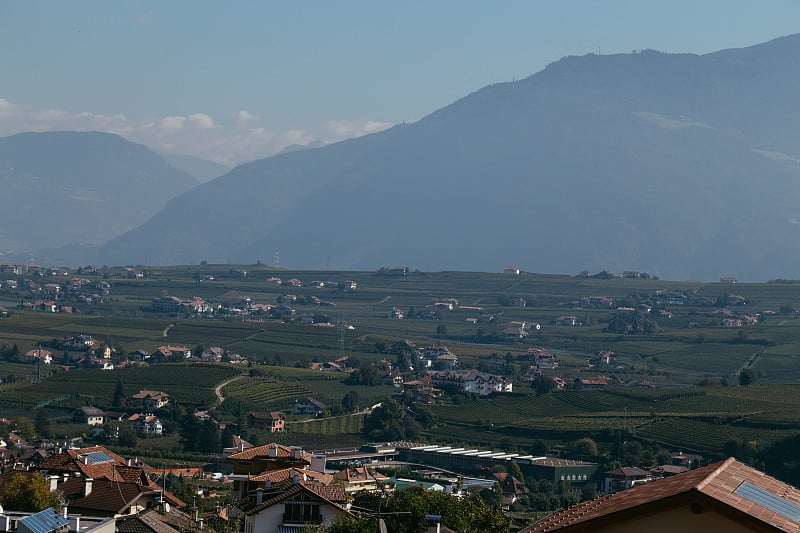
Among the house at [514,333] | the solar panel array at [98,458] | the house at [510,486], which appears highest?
the solar panel array at [98,458]

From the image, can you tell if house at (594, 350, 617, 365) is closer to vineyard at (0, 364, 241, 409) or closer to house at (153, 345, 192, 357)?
house at (153, 345, 192, 357)

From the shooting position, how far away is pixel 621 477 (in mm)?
66375

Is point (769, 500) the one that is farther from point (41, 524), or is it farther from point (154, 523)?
point (154, 523)

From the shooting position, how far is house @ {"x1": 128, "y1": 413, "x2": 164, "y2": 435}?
7900 centimetres

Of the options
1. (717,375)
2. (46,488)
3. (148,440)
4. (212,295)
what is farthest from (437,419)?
(212,295)

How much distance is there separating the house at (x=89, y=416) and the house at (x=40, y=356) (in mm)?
23231

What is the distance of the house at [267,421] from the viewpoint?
80312 mm

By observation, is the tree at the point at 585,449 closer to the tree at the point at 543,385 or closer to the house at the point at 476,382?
the tree at the point at 543,385

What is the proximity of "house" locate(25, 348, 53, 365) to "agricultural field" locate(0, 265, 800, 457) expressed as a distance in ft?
2.46

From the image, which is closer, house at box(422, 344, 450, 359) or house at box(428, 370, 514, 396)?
house at box(428, 370, 514, 396)

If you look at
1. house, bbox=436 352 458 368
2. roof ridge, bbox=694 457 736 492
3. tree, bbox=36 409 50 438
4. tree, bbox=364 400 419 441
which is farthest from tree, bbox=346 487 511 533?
house, bbox=436 352 458 368

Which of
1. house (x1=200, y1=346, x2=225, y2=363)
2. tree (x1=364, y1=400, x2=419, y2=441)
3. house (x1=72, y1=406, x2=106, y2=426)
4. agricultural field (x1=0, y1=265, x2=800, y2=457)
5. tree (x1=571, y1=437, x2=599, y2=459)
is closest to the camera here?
tree (x1=571, y1=437, x2=599, y2=459)

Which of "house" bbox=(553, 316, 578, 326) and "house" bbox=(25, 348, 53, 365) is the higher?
"house" bbox=(553, 316, 578, 326)

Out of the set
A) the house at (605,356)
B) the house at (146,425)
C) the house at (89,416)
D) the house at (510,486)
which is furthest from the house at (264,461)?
the house at (605,356)
